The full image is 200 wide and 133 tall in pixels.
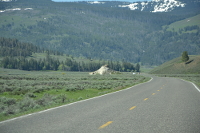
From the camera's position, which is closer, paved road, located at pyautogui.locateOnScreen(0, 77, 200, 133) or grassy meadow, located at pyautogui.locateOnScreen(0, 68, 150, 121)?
paved road, located at pyautogui.locateOnScreen(0, 77, 200, 133)

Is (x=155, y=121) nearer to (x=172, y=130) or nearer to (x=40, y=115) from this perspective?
(x=172, y=130)

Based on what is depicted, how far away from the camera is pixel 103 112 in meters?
12.4

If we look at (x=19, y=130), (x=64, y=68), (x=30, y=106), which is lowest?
(x=64, y=68)

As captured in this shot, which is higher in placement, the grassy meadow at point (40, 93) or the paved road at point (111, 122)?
the paved road at point (111, 122)

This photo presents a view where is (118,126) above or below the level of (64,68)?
above

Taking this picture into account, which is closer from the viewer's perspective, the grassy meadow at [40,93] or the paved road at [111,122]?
the paved road at [111,122]

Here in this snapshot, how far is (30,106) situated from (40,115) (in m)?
3.93

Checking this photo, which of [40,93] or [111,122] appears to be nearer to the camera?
[111,122]

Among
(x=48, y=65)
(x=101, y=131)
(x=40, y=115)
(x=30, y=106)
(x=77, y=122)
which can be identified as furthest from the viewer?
(x=48, y=65)

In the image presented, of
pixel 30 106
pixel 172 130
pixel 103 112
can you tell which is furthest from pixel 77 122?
pixel 30 106

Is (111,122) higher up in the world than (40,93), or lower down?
higher up

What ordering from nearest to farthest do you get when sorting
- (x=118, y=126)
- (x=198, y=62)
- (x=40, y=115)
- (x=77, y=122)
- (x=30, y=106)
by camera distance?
1. (x=118, y=126)
2. (x=77, y=122)
3. (x=40, y=115)
4. (x=30, y=106)
5. (x=198, y=62)

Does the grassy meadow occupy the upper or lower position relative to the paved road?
lower

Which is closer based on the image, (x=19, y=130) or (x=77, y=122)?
(x=19, y=130)
